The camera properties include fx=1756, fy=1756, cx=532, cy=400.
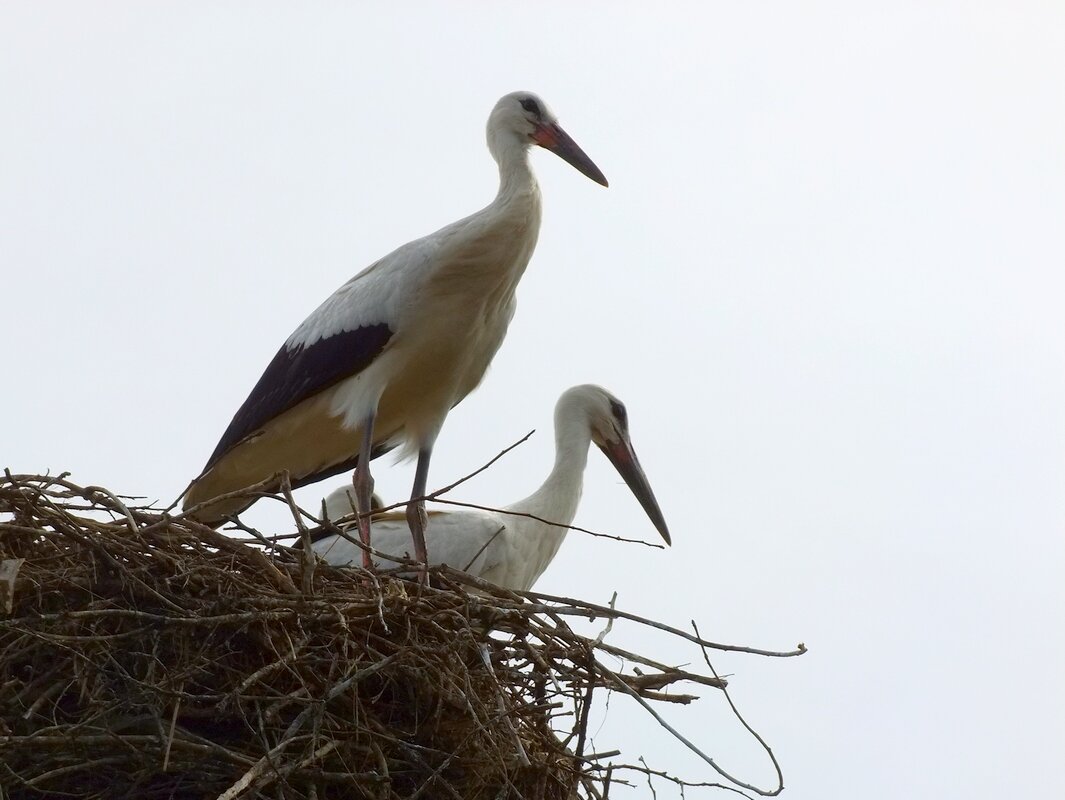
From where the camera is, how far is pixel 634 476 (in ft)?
24.6

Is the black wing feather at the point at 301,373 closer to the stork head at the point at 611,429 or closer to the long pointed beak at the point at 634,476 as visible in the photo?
the stork head at the point at 611,429

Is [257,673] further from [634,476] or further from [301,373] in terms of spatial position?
[634,476]

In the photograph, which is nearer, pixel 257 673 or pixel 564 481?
pixel 257 673

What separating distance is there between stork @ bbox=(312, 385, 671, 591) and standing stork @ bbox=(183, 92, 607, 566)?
0.19 meters

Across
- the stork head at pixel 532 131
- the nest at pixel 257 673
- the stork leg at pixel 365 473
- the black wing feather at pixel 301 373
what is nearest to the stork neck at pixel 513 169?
the stork head at pixel 532 131

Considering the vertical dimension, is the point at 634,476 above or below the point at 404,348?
above

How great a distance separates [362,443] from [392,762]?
2201mm

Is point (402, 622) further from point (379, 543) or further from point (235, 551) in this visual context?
point (379, 543)

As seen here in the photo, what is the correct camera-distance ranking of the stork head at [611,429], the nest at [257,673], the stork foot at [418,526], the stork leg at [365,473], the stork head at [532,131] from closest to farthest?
1. the nest at [257,673]
2. the stork foot at [418,526]
3. the stork leg at [365,473]
4. the stork head at [532,131]
5. the stork head at [611,429]

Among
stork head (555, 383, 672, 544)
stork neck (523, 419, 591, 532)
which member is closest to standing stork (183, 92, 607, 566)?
stork neck (523, 419, 591, 532)

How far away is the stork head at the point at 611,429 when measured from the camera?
738 cm

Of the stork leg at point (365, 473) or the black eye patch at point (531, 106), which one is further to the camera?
the black eye patch at point (531, 106)

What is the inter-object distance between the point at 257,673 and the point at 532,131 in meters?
3.20

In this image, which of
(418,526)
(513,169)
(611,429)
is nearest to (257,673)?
(418,526)
